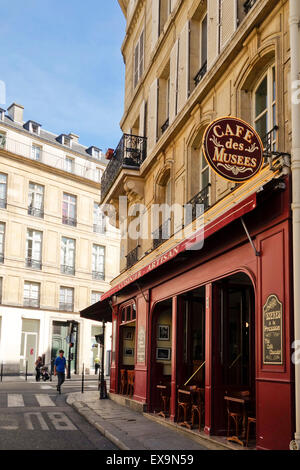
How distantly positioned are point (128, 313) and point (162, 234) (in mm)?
4026

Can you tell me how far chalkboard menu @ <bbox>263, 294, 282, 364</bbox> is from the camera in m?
7.39

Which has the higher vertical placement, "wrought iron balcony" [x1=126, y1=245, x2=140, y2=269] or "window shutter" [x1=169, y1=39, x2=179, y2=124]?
"window shutter" [x1=169, y1=39, x2=179, y2=124]

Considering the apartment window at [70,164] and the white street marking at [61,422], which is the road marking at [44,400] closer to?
the white street marking at [61,422]

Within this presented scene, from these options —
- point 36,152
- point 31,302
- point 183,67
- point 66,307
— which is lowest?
→ point 66,307

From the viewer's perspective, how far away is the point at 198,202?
12.1 m

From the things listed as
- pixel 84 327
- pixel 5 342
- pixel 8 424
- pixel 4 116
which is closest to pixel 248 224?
pixel 8 424

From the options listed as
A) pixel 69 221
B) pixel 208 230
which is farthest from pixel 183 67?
pixel 69 221

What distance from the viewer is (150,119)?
54.4ft

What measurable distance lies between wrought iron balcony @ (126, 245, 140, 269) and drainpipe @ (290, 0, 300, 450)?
9.95 m

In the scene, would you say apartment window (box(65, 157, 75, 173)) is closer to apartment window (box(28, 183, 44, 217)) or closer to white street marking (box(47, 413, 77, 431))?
apartment window (box(28, 183, 44, 217))

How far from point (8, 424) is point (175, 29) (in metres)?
10.6

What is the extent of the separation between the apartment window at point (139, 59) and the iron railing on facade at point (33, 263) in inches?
798

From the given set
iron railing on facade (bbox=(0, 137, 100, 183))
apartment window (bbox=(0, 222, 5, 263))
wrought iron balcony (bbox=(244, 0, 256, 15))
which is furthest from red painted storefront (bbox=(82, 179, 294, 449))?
iron railing on facade (bbox=(0, 137, 100, 183))

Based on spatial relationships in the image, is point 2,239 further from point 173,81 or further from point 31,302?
point 173,81
